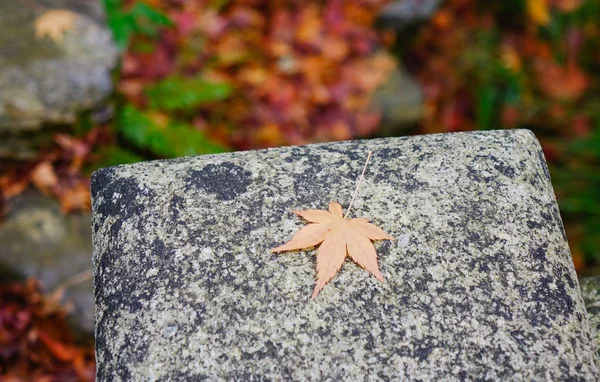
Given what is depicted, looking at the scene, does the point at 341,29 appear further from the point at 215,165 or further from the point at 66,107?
the point at 215,165

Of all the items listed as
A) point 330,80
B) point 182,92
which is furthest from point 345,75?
point 182,92

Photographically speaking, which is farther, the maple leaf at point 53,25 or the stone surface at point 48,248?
the maple leaf at point 53,25

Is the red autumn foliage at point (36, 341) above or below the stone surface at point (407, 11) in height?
below

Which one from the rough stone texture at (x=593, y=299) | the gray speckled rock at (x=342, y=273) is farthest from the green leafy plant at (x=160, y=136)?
the rough stone texture at (x=593, y=299)

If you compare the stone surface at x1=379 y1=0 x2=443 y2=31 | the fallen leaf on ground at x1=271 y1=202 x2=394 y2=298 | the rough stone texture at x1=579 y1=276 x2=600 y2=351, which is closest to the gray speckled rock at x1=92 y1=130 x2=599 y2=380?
the fallen leaf on ground at x1=271 y1=202 x2=394 y2=298

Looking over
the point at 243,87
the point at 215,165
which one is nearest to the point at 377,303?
the point at 215,165

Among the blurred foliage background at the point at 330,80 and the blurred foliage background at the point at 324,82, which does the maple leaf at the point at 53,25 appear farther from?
the blurred foliage background at the point at 330,80

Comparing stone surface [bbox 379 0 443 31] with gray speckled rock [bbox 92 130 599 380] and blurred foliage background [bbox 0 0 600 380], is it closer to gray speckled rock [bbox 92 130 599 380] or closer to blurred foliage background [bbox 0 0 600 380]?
blurred foliage background [bbox 0 0 600 380]

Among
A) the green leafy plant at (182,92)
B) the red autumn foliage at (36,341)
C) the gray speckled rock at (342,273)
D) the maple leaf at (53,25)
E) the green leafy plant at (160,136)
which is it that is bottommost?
the red autumn foliage at (36,341)
